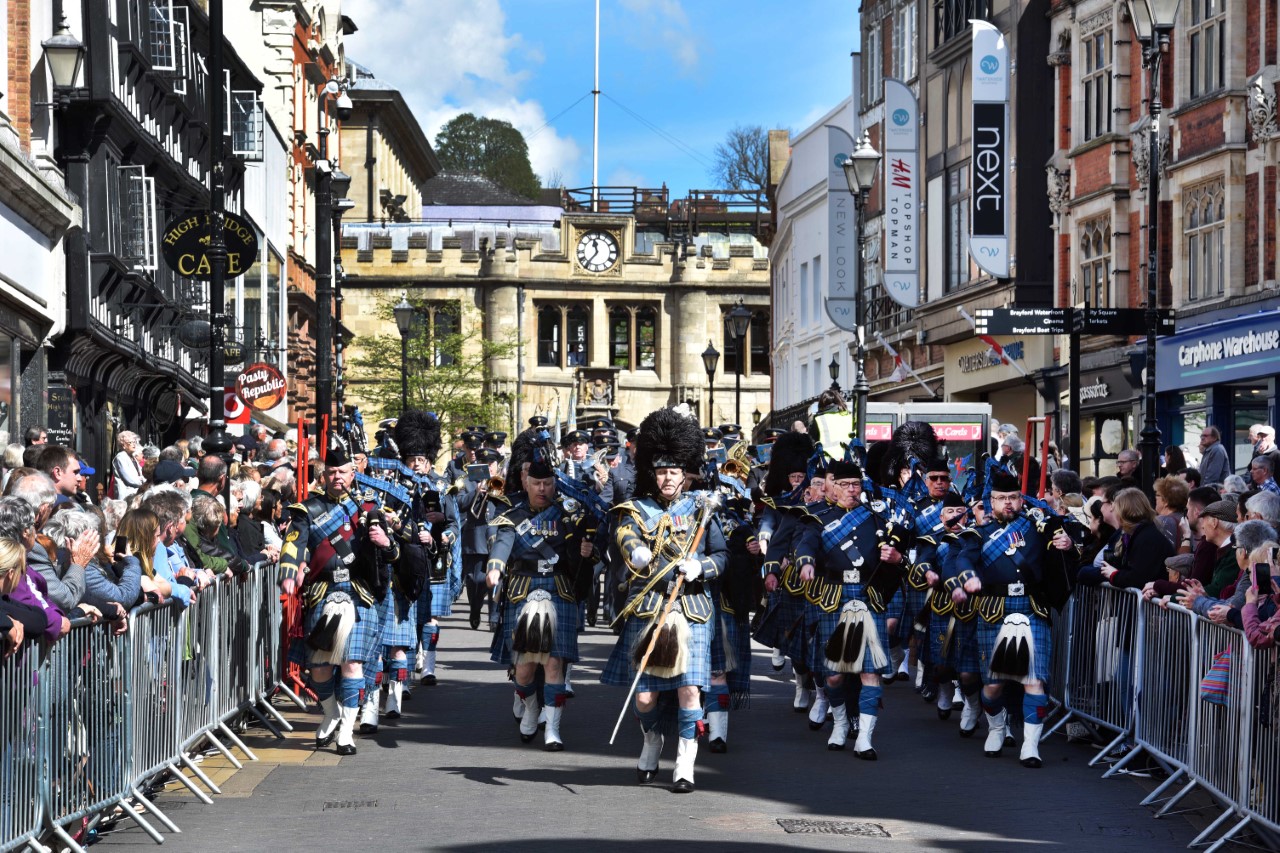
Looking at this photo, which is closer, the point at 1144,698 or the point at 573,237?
the point at 1144,698

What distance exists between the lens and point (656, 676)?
11.5 m

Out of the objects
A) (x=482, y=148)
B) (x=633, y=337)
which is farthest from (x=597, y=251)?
(x=482, y=148)

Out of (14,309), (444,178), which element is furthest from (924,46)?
(444,178)

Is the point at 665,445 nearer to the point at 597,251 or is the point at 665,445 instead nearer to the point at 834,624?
the point at 834,624

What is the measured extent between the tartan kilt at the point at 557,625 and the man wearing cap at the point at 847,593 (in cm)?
154

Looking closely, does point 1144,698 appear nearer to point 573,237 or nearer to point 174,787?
point 174,787

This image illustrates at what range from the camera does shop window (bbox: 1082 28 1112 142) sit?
32.8 meters

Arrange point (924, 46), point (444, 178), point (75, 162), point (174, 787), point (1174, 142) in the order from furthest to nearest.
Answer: point (444, 178)
point (924, 46)
point (1174, 142)
point (75, 162)
point (174, 787)

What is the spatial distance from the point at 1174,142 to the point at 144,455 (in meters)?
15.5

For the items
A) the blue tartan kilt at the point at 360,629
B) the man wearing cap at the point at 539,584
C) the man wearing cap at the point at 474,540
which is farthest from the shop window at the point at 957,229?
the blue tartan kilt at the point at 360,629

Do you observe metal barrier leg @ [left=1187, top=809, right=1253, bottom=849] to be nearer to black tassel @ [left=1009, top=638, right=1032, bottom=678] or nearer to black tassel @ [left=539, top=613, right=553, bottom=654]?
black tassel @ [left=1009, top=638, right=1032, bottom=678]

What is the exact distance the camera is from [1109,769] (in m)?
12.1

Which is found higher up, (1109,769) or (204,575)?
(204,575)

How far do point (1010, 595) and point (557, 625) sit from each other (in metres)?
2.92
